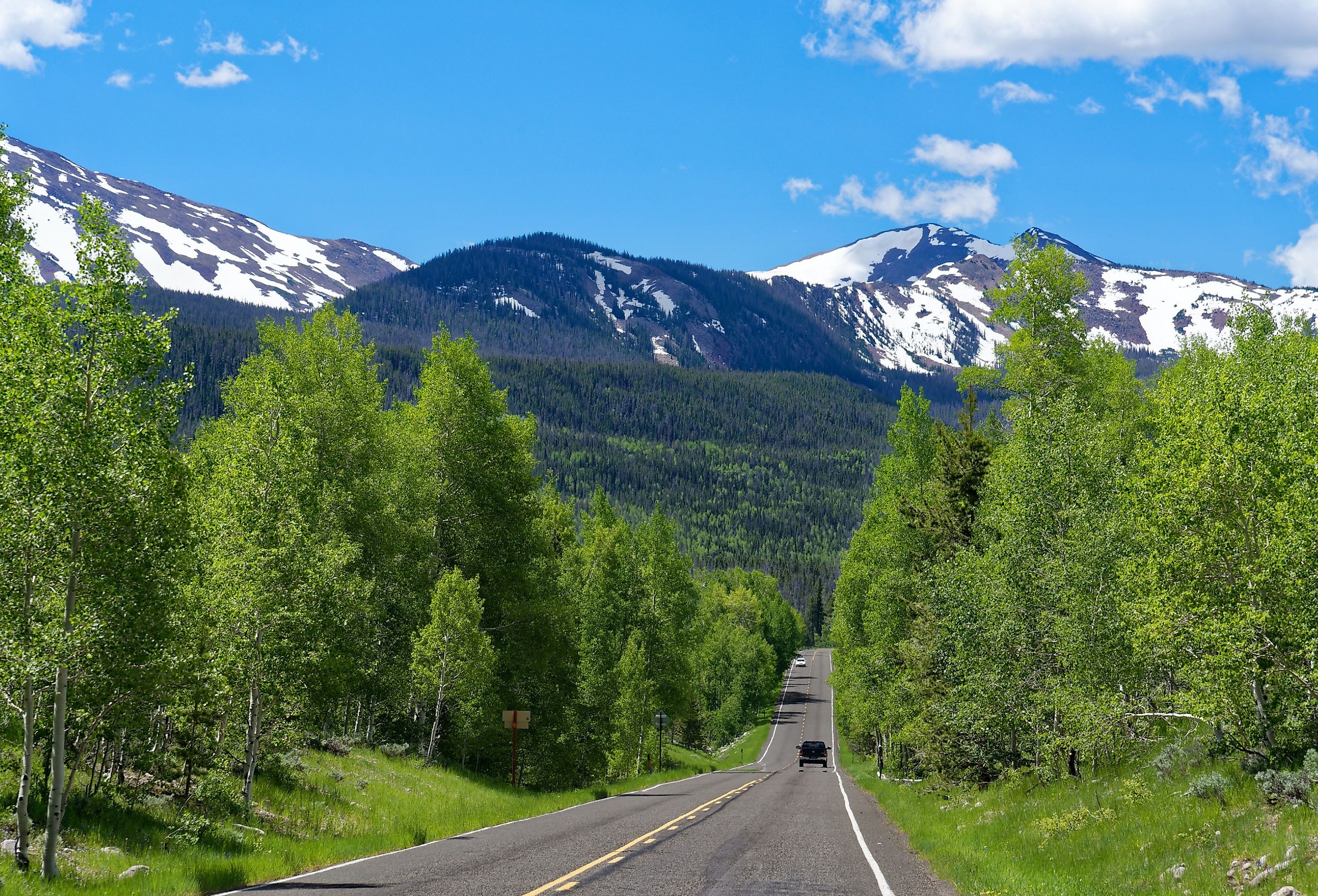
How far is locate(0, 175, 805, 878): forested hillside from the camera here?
14367 millimetres

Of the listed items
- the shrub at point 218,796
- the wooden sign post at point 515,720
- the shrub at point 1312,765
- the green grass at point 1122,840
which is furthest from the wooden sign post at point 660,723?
the shrub at point 1312,765

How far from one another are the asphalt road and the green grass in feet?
3.35

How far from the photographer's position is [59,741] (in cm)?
1403

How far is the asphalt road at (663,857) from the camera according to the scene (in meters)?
12.9

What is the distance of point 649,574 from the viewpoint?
60594mm

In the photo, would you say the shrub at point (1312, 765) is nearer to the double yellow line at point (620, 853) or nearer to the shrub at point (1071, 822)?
the shrub at point (1071, 822)

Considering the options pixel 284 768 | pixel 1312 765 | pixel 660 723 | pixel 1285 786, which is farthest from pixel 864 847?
pixel 660 723

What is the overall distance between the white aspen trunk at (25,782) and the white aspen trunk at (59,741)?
0.27 m

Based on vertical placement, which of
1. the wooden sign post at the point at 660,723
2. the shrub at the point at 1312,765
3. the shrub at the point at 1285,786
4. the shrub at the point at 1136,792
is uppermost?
the shrub at the point at 1312,765

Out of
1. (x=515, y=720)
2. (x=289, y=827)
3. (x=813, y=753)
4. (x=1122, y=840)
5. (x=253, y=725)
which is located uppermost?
(x=1122, y=840)

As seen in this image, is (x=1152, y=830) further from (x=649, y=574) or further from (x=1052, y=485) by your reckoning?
(x=649, y=574)

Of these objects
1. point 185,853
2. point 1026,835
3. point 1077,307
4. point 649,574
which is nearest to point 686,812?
point 1026,835

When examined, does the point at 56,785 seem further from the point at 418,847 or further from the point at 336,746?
the point at 336,746

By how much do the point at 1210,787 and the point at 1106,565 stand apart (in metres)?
6.09
